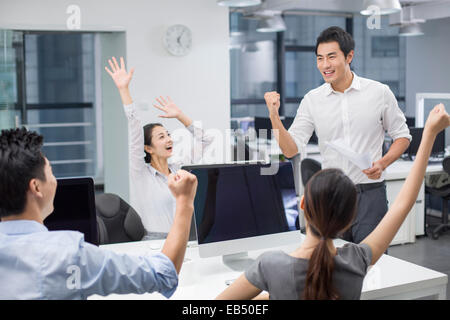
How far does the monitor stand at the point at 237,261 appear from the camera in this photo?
223 cm

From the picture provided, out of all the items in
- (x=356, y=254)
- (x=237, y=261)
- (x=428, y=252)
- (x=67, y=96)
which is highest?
(x=67, y=96)

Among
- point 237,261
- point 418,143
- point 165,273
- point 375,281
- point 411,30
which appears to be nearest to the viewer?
point 165,273

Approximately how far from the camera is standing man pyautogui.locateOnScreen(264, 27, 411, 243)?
103 inches

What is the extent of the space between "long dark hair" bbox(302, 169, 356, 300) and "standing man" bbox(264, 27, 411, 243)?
4.18 feet

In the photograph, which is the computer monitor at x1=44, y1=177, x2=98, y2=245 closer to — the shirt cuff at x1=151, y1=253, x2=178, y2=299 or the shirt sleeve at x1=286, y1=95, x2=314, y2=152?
the shirt cuff at x1=151, y1=253, x2=178, y2=299

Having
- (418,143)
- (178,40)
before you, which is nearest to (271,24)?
(178,40)

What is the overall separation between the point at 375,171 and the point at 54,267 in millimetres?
1682

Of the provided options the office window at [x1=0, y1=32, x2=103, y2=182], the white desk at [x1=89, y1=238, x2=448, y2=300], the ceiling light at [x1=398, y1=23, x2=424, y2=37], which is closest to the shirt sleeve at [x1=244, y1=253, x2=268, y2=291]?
the white desk at [x1=89, y1=238, x2=448, y2=300]

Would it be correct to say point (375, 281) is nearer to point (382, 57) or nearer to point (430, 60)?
point (430, 60)

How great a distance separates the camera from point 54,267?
3.75ft

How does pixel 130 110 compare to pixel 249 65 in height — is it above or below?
below

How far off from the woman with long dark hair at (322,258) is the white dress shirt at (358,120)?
1204 millimetres

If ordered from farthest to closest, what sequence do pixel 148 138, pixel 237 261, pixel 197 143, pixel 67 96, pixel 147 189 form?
pixel 67 96 → pixel 197 143 → pixel 148 138 → pixel 147 189 → pixel 237 261

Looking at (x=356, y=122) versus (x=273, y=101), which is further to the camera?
(x=356, y=122)
